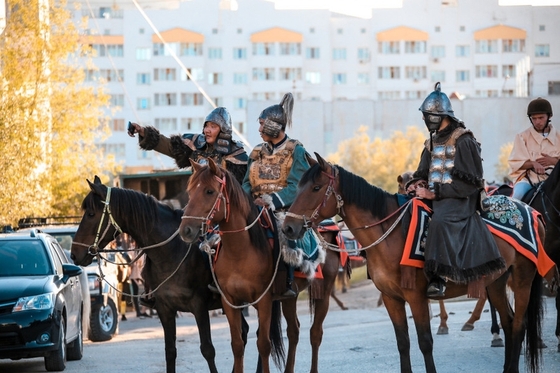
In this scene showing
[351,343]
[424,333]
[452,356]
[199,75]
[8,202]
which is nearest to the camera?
[424,333]

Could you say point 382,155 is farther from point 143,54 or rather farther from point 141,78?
point 143,54

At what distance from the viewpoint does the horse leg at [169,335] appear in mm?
12438

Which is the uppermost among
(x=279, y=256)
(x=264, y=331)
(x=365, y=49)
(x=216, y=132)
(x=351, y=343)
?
(x=365, y=49)

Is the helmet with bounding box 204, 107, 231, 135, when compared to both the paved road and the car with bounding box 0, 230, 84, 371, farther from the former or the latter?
the paved road

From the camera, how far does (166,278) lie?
12.6m

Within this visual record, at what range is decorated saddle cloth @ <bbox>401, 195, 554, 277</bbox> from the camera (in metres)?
11.4

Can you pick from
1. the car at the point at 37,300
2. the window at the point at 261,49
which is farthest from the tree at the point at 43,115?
the window at the point at 261,49

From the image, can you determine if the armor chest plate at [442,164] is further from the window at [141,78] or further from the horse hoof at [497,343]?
the window at [141,78]

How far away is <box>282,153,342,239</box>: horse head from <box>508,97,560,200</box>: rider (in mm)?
5188

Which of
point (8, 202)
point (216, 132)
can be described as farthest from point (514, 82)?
point (216, 132)

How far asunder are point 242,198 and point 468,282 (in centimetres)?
252

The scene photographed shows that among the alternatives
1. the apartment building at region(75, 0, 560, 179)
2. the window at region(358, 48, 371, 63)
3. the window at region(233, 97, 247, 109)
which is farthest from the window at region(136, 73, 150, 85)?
the window at region(358, 48, 371, 63)

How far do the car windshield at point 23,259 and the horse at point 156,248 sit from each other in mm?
2899

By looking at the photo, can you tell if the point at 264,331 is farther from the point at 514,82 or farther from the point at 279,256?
the point at 514,82
